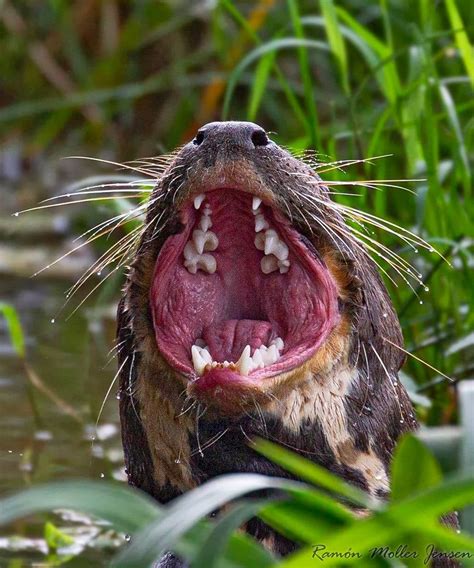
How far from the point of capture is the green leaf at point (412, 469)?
86.0 inches

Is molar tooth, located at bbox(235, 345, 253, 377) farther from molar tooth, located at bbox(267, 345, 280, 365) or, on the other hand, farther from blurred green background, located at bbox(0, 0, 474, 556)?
blurred green background, located at bbox(0, 0, 474, 556)

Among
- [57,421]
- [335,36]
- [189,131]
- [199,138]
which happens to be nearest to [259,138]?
[199,138]

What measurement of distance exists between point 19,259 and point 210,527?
5.22 metres

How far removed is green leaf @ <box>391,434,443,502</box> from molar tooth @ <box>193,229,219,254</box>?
1.12 metres

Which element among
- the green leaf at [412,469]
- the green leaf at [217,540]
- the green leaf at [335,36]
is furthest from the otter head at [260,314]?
the green leaf at [335,36]

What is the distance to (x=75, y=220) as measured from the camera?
24.9 ft

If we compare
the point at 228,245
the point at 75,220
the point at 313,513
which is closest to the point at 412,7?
the point at 75,220

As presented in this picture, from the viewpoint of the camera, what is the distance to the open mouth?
313cm

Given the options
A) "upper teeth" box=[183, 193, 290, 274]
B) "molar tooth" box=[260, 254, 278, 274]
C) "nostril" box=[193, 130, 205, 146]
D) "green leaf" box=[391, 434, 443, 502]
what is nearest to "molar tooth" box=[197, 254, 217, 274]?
"upper teeth" box=[183, 193, 290, 274]

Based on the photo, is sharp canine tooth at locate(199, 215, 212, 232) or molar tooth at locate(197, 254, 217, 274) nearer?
sharp canine tooth at locate(199, 215, 212, 232)

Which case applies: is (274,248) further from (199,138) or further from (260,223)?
(199,138)

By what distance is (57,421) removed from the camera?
507 centimetres

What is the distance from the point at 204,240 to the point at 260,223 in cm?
14
